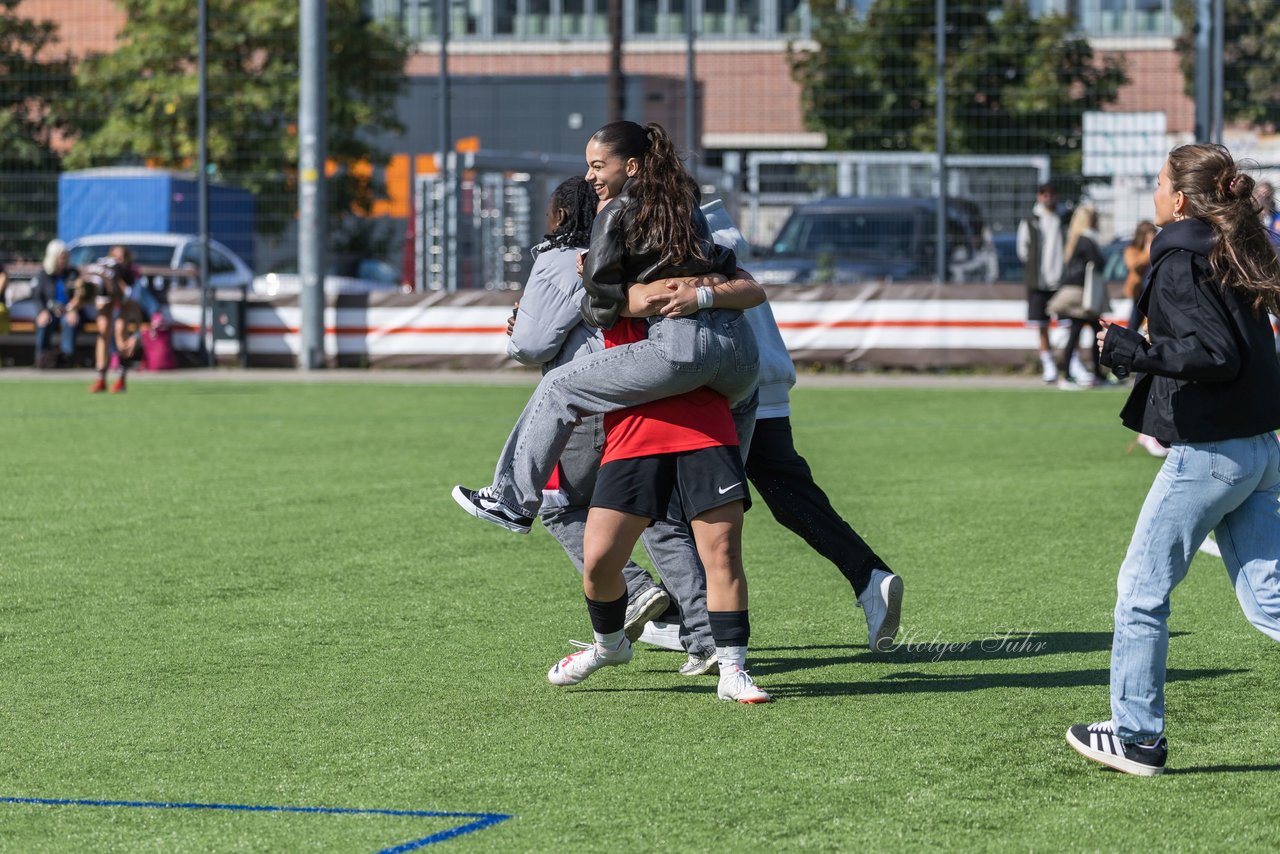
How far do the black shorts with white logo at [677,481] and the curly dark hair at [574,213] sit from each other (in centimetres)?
75

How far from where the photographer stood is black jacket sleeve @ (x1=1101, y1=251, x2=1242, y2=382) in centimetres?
479

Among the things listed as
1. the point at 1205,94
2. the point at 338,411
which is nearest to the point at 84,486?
the point at 338,411

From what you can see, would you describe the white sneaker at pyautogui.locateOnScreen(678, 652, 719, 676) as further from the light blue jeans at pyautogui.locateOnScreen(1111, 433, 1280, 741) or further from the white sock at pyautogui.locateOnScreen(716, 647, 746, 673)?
the light blue jeans at pyautogui.locateOnScreen(1111, 433, 1280, 741)

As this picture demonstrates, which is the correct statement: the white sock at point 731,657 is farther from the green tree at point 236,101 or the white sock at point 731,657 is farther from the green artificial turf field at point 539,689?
the green tree at point 236,101

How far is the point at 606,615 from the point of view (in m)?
5.98

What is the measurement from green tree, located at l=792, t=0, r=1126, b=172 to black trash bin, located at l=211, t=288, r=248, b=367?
7150 mm

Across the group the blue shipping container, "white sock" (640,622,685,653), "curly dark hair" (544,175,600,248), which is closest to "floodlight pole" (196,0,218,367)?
the blue shipping container

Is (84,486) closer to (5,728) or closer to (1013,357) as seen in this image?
(5,728)

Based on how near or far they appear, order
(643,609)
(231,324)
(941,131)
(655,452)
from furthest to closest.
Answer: (231,324), (941,131), (643,609), (655,452)

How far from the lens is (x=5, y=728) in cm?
553

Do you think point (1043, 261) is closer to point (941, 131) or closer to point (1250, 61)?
point (941, 131)

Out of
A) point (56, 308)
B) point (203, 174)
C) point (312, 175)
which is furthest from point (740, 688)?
point (56, 308)

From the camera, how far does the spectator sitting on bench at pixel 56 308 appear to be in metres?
22.8

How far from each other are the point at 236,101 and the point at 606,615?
19.3 m
